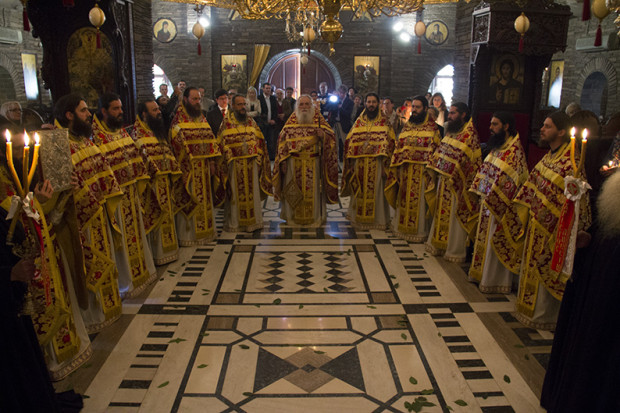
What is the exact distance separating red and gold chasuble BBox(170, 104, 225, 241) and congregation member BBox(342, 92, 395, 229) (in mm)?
1947

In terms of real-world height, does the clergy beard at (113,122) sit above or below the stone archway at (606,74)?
below

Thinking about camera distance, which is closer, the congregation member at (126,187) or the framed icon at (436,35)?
the congregation member at (126,187)

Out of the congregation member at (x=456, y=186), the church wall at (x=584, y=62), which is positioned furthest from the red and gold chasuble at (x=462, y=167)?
the church wall at (x=584, y=62)

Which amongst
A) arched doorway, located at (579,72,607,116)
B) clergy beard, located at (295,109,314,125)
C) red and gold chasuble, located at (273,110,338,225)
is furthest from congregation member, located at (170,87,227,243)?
A: arched doorway, located at (579,72,607,116)

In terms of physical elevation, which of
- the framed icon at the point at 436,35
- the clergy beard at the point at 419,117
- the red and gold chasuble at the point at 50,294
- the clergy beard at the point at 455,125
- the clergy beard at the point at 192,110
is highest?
the framed icon at the point at 436,35

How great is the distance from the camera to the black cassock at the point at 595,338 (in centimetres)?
254


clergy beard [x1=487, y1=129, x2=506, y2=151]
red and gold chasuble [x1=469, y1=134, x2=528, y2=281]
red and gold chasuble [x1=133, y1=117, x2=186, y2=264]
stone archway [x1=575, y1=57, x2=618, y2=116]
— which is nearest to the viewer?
red and gold chasuble [x1=469, y1=134, x2=528, y2=281]

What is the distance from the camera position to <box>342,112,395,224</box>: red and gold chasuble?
7465 millimetres

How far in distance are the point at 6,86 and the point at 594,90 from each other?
16.2m

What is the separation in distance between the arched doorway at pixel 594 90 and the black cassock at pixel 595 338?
1354cm

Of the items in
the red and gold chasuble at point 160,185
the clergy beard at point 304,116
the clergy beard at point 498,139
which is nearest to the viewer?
the clergy beard at point 498,139

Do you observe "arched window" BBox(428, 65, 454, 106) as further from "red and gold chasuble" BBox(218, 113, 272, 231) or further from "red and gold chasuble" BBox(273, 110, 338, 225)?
"red and gold chasuble" BBox(218, 113, 272, 231)

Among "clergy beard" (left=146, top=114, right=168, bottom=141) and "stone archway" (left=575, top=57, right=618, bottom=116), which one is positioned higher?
"stone archway" (left=575, top=57, right=618, bottom=116)

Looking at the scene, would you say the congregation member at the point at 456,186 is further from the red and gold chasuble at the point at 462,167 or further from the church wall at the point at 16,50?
the church wall at the point at 16,50
